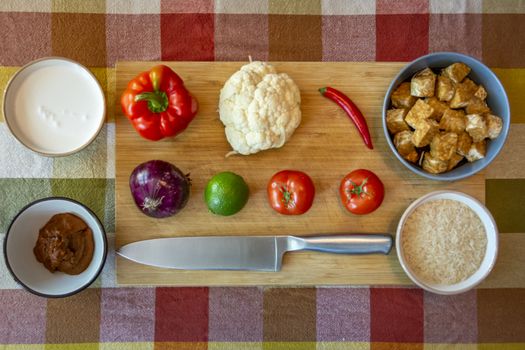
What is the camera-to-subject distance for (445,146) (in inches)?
52.9

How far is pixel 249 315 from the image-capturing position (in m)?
1.52

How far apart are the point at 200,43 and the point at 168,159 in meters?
0.36

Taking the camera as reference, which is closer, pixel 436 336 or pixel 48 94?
pixel 48 94

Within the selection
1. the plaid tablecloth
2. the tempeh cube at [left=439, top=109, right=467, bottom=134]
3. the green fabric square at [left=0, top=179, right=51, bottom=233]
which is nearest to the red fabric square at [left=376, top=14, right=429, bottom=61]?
the plaid tablecloth

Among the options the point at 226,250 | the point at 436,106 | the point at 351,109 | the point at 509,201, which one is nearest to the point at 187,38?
the point at 351,109

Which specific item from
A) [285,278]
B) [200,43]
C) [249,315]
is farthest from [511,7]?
[249,315]

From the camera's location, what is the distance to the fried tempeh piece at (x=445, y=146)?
1.34 metres

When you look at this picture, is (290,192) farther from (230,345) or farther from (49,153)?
(49,153)

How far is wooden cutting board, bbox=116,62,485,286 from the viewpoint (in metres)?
1.43

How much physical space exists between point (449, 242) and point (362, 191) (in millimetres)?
279

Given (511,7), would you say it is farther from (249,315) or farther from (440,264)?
(249,315)

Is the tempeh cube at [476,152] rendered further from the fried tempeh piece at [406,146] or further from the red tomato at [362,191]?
the red tomato at [362,191]

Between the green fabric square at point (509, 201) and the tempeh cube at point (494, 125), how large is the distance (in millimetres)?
247

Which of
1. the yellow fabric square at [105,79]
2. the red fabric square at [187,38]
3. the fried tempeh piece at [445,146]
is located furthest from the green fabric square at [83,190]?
the fried tempeh piece at [445,146]
